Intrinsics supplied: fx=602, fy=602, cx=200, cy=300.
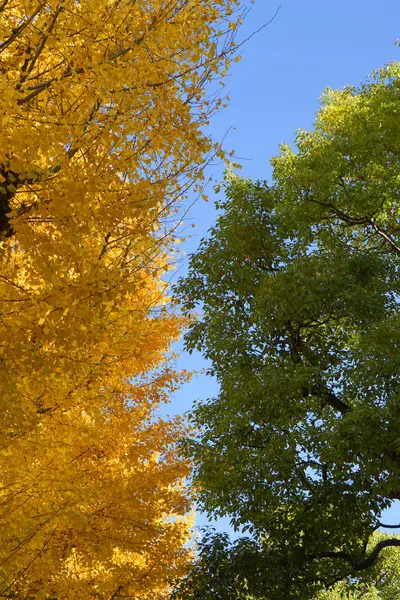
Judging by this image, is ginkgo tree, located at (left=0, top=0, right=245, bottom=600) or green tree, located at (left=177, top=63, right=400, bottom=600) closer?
ginkgo tree, located at (left=0, top=0, right=245, bottom=600)

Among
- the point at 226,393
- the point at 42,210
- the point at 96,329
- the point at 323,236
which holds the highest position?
the point at 323,236

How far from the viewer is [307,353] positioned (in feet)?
33.9

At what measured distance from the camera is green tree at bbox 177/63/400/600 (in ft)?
28.4

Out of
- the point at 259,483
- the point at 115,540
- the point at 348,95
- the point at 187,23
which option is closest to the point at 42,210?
the point at 187,23

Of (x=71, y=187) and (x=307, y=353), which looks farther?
(x=307, y=353)

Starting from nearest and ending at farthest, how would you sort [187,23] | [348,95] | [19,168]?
[19,168], [187,23], [348,95]

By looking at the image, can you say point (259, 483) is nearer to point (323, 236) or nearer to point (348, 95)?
point (323, 236)

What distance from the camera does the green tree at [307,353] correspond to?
28.4 ft

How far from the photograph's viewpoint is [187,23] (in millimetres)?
5480

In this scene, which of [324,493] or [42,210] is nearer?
[42,210]

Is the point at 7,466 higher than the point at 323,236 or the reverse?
the reverse

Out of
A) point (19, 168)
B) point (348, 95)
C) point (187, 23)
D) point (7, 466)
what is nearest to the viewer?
point (19, 168)

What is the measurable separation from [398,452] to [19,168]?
18.9ft

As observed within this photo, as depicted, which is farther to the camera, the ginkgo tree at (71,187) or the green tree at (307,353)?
the green tree at (307,353)
